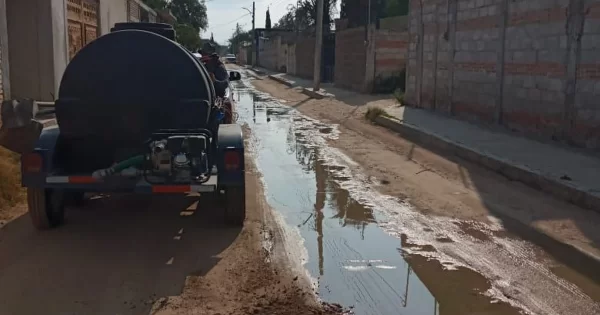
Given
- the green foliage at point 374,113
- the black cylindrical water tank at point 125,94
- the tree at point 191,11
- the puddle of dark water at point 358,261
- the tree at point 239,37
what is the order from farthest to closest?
the tree at point 239,37, the tree at point 191,11, the green foliage at point 374,113, the black cylindrical water tank at point 125,94, the puddle of dark water at point 358,261

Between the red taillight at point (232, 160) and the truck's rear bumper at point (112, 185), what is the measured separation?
22 centimetres

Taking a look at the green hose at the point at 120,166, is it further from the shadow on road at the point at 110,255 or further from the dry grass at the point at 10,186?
the dry grass at the point at 10,186

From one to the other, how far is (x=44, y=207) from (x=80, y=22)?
1472cm

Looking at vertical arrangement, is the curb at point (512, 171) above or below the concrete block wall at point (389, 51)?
below

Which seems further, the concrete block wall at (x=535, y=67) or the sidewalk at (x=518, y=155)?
the concrete block wall at (x=535, y=67)

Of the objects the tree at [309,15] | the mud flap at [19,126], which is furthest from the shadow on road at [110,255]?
the tree at [309,15]

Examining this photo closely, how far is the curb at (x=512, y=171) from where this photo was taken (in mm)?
8039

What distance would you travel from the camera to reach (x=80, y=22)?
19.9 metres

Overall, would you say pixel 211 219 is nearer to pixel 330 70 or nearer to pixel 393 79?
pixel 393 79

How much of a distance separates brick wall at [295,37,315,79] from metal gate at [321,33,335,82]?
219 cm

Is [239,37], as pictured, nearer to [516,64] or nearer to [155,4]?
[155,4]

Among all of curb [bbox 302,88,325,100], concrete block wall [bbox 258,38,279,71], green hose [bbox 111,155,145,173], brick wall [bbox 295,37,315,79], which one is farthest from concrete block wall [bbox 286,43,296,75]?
green hose [bbox 111,155,145,173]

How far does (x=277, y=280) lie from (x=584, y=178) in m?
5.45

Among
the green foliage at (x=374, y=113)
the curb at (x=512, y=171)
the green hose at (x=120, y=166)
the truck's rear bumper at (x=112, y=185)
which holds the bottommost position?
the curb at (x=512, y=171)
